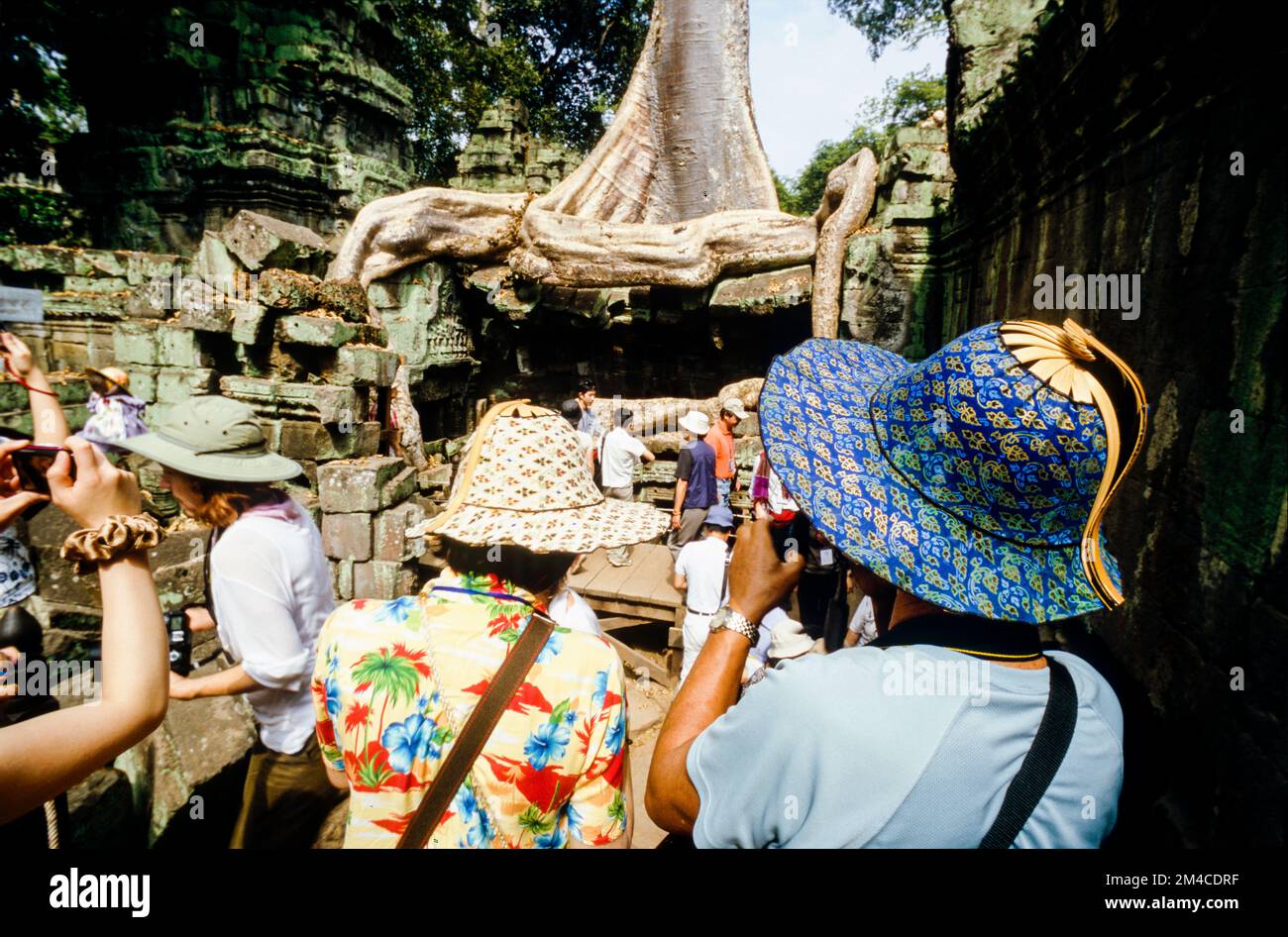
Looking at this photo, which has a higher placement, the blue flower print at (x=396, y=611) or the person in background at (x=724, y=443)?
the person in background at (x=724, y=443)

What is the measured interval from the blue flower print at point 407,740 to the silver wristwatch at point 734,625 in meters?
0.77

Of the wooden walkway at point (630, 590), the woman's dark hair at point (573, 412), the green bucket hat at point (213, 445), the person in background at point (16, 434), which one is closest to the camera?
the person in background at point (16, 434)

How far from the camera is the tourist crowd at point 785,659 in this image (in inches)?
39.2

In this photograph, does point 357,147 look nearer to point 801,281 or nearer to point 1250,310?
point 801,281

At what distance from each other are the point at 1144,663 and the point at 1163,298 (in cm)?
117

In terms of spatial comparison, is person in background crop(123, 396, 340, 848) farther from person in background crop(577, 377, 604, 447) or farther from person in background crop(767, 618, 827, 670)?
person in background crop(577, 377, 604, 447)

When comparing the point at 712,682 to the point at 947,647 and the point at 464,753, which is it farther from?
the point at 464,753

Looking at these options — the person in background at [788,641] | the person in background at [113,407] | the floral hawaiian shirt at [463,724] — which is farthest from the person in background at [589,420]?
the floral hawaiian shirt at [463,724]

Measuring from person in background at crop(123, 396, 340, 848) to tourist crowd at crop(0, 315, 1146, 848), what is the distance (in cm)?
61

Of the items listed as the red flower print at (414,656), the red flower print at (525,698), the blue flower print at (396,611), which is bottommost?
the red flower print at (525,698)

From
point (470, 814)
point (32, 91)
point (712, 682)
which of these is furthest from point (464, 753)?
point (32, 91)

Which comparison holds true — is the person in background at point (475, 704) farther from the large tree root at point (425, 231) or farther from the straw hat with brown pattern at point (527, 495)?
the large tree root at point (425, 231)

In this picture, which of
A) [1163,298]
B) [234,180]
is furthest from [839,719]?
[234,180]
